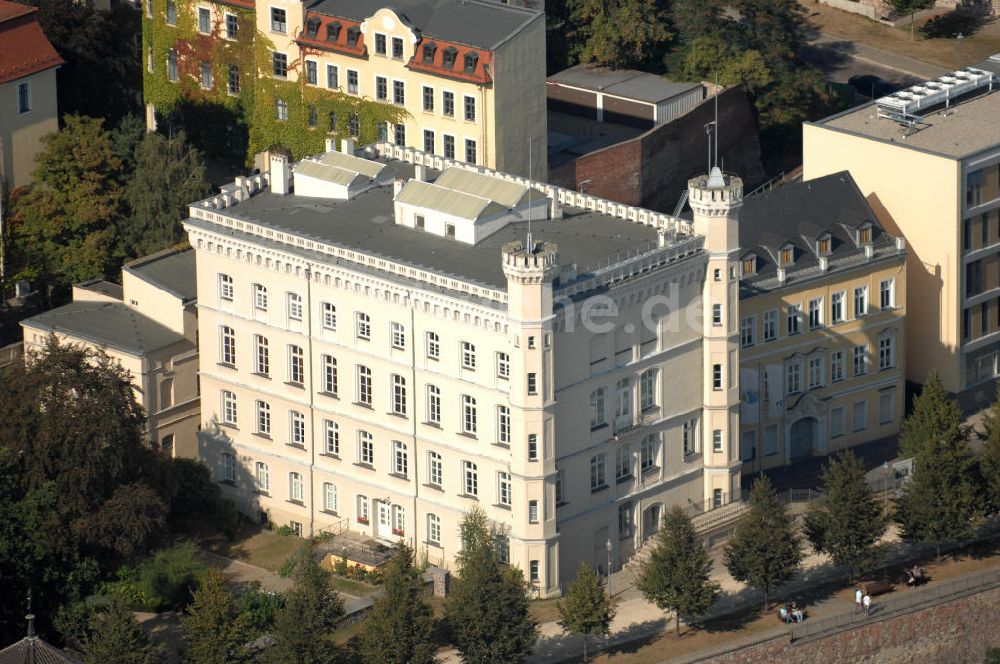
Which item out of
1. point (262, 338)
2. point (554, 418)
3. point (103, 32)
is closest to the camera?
point (554, 418)

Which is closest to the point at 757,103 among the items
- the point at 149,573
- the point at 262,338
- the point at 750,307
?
the point at 750,307

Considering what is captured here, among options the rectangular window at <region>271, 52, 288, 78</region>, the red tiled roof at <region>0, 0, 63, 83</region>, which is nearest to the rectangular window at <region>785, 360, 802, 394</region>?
the rectangular window at <region>271, 52, 288, 78</region>

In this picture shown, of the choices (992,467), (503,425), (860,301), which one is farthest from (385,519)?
(992,467)

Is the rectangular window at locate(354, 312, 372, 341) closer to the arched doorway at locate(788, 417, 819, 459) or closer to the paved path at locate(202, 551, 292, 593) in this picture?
the paved path at locate(202, 551, 292, 593)

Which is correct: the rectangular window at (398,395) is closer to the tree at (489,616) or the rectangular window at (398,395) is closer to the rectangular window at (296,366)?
the rectangular window at (296,366)

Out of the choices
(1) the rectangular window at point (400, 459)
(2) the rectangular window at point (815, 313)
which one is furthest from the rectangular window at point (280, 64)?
(1) the rectangular window at point (400, 459)

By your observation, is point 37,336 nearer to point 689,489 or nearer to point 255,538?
point 255,538
